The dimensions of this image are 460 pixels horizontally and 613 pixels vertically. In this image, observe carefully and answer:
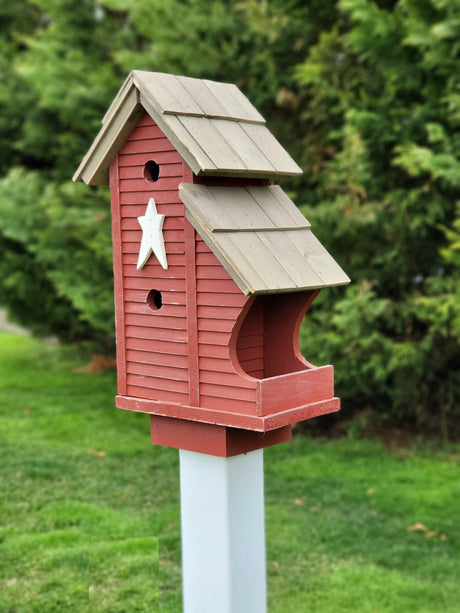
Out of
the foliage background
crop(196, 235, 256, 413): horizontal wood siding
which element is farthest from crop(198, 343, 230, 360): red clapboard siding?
the foliage background

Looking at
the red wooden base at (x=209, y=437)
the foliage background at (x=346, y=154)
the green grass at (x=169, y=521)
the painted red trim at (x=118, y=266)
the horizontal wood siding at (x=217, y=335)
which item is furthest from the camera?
the foliage background at (x=346, y=154)

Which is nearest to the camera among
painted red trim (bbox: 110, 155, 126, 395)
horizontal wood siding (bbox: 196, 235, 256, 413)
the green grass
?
horizontal wood siding (bbox: 196, 235, 256, 413)

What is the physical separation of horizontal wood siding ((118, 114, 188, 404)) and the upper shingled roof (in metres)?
0.08

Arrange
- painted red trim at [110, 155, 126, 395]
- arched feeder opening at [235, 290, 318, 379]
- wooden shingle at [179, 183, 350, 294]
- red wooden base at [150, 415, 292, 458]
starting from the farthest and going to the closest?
1. painted red trim at [110, 155, 126, 395]
2. arched feeder opening at [235, 290, 318, 379]
3. red wooden base at [150, 415, 292, 458]
4. wooden shingle at [179, 183, 350, 294]

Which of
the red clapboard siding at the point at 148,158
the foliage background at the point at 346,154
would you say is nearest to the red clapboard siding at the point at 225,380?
the red clapboard siding at the point at 148,158

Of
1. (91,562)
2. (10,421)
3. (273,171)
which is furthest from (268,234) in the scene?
(10,421)

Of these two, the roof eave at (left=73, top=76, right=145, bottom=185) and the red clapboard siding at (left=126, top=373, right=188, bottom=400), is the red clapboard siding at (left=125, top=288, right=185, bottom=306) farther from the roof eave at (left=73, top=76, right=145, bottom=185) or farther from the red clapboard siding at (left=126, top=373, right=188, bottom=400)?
the roof eave at (left=73, top=76, right=145, bottom=185)

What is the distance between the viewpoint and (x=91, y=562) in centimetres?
423

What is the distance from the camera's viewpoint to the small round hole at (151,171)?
2580 mm

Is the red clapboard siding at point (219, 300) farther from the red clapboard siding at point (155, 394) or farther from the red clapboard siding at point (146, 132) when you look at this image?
the red clapboard siding at point (146, 132)

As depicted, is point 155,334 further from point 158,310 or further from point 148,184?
point 148,184

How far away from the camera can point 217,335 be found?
2391mm

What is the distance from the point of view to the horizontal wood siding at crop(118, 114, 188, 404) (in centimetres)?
247

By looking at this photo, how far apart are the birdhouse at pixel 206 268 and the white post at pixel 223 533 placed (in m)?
0.08
